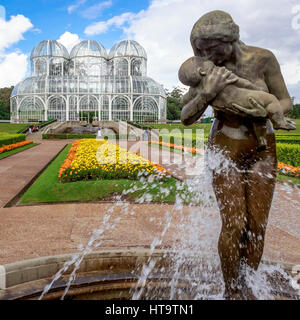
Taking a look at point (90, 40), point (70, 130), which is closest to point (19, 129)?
point (70, 130)

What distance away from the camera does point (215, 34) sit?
71.4 inches

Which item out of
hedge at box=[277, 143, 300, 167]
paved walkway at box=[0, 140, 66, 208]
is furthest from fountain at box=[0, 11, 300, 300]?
hedge at box=[277, 143, 300, 167]

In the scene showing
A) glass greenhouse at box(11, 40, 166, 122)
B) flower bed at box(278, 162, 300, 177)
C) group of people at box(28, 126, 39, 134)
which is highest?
glass greenhouse at box(11, 40, 166, 122)

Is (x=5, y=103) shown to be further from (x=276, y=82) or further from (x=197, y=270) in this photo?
(x=276, y=82)

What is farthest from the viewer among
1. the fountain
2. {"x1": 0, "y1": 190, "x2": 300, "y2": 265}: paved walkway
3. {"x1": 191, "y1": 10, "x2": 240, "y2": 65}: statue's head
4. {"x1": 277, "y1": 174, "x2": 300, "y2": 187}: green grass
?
{"x1": 277, "y1": 174, "x2": 300, "y2": 187}: green grass

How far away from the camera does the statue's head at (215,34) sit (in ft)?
5.93

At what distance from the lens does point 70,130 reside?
38625 millimetres

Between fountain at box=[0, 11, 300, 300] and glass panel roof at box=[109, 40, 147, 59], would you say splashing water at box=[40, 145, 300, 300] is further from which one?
glass panel roof at box=[109, 40, 147, 59]

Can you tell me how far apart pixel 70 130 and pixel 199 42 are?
1506 inches

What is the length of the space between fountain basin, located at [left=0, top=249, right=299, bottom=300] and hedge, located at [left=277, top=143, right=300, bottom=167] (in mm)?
7624

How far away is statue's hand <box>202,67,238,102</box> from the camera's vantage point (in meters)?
→ 1.87

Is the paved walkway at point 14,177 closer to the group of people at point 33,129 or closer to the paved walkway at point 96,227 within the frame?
the paved walkway at point 96,227

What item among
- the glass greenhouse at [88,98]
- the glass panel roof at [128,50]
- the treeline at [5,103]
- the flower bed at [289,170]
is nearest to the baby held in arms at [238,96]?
the flower bed at [289,170]

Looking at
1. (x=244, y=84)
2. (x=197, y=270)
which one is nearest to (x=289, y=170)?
(x=197, y=270)
